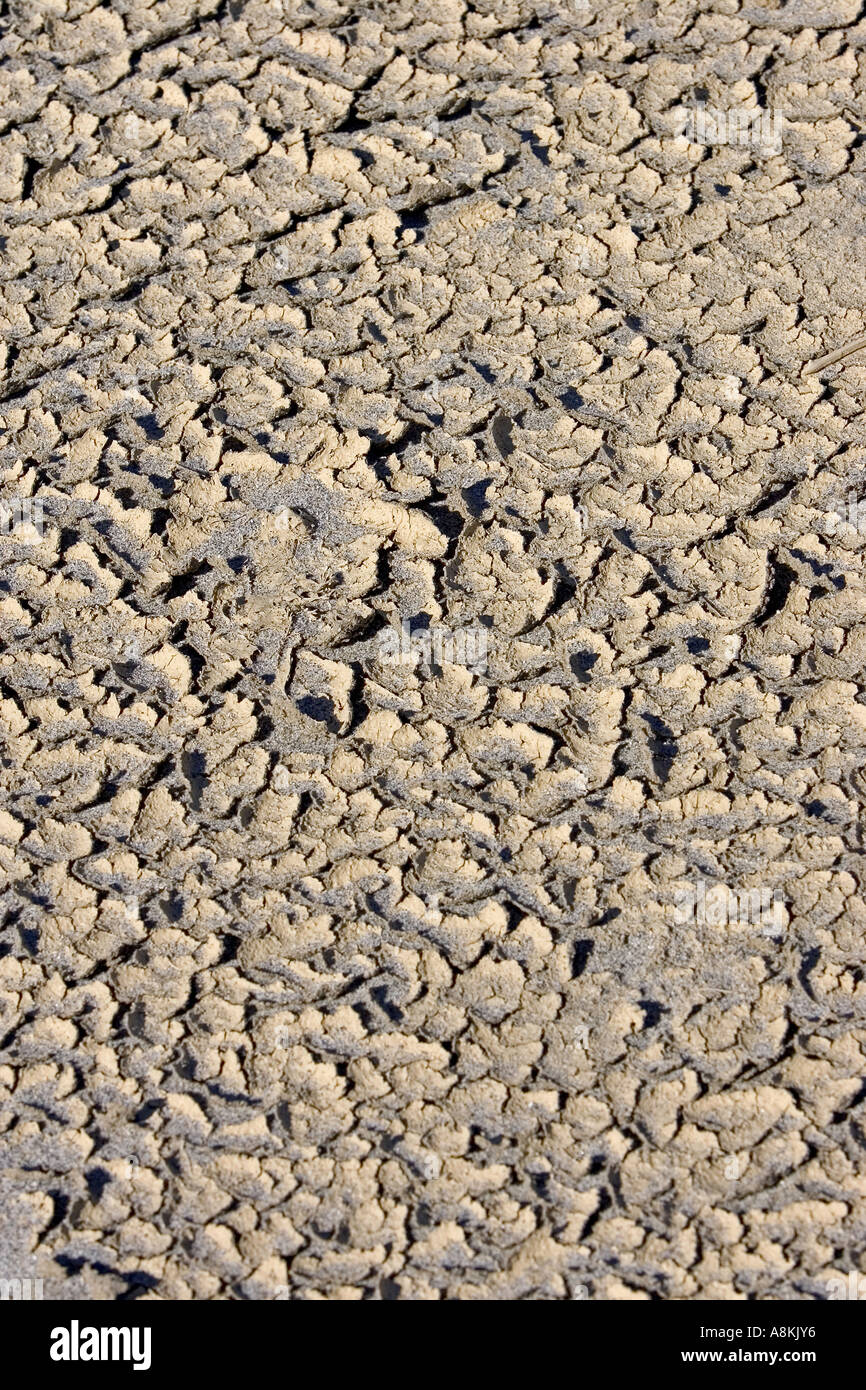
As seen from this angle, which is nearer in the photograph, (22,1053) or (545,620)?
(22,1053)

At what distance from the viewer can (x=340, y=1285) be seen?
86 cm

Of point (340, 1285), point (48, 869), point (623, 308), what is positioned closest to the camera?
point (340, 1285)

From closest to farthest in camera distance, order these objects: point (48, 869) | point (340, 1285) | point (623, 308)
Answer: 1. point (340, 1285)
2. point (48, 869)
3. point (623, 308)

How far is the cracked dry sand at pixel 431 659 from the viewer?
2.90 ft

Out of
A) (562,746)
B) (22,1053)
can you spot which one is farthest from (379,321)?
(22,1053)

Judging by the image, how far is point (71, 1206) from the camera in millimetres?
889

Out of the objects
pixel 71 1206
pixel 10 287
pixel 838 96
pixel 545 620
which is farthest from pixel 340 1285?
pixel 838 96

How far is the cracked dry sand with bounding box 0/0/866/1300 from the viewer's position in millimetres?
884

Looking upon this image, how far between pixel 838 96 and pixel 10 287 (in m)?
0.80

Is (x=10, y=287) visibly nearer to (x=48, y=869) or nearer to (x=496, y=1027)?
(x=48, y=869)

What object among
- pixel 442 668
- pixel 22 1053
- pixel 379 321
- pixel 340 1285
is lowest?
pixel 340 1285

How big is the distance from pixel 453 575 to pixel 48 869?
1.29 feet

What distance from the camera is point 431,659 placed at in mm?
1033

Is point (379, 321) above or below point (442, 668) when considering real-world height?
above
